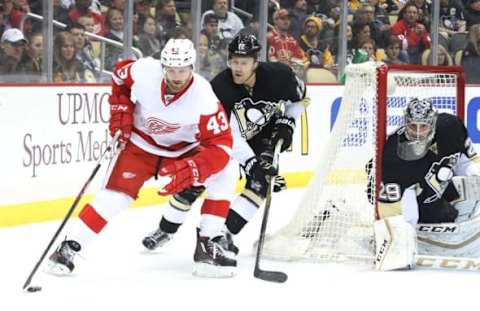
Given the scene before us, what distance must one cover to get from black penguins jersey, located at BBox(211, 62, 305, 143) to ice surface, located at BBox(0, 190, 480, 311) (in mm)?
620

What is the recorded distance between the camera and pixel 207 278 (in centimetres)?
451

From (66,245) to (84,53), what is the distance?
2.68 meters

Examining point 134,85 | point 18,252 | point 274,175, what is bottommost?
point 18,252

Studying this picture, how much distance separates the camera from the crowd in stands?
254 inches

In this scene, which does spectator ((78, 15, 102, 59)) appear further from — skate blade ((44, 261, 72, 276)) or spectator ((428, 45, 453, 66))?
spectator ((428, 45, 453, 66))

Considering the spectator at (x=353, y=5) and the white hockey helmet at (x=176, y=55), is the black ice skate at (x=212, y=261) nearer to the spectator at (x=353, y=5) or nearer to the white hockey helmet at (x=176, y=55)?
the white hockey helmet at (x=176, y=55)

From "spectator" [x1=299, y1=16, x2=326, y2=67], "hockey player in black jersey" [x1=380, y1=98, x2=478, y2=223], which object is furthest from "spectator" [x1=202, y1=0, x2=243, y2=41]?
"hockey player in black jersey" [x1=380, y1=98, x2=478, y2=223]

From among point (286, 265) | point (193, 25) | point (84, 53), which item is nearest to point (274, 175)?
point (286, 265)

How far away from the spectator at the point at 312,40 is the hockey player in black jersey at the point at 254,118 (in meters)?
3.69

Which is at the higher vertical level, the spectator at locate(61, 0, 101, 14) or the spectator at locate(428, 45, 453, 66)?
the spectator at locate(61, 0, 101, 14)

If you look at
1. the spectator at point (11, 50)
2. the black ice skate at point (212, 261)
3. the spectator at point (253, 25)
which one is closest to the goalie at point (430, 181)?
the black ice skate at point (212, 261)

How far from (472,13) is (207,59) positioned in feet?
8.83

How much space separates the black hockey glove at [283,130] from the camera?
5010mm

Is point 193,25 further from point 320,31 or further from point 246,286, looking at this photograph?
point 246,286
